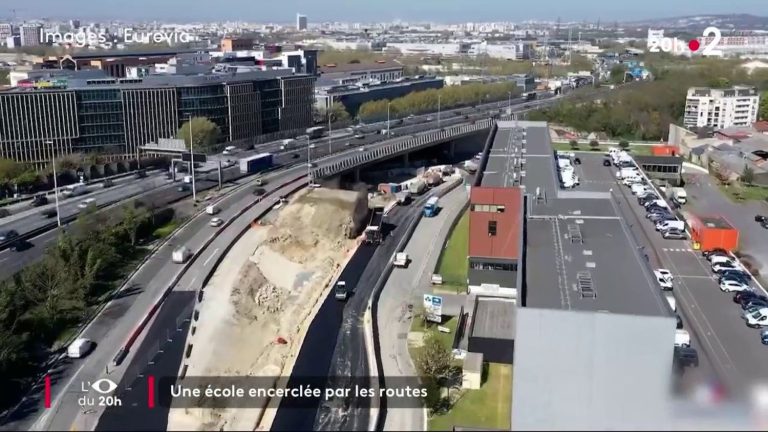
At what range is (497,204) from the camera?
10859mm

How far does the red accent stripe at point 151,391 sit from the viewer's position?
779cm

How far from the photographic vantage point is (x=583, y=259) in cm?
790

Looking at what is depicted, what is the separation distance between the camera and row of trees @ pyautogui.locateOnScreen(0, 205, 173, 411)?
27.8ft

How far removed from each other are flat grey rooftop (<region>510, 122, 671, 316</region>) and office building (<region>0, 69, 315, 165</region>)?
1292 cm

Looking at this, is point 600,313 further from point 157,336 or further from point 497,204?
point 157,336

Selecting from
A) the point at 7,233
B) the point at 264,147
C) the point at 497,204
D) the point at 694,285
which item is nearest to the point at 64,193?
the point at 7,233

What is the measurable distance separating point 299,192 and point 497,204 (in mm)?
6673

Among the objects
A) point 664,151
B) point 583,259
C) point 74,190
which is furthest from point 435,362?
point 664,151

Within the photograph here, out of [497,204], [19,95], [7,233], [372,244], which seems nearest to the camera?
[497,204]

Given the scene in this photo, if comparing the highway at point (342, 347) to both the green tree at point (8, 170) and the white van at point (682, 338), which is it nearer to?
the white van at point (682, 338)

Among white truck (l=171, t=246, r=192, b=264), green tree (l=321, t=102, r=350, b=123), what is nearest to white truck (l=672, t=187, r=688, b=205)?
white truck (l=171, t=246, r=192, b=264)

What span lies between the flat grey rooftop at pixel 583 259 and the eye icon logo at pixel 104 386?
15.5 feet

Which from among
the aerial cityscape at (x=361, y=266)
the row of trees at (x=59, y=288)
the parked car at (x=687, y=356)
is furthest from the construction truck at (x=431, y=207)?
the parked car at (x=687, y=356)

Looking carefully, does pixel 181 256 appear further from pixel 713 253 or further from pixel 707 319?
pixel 713 253
